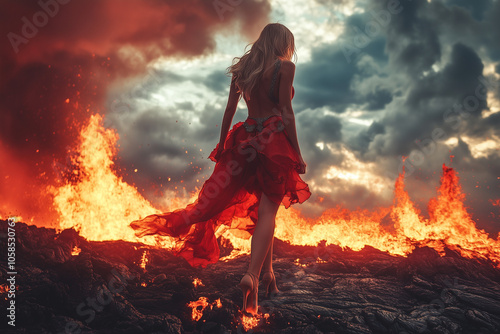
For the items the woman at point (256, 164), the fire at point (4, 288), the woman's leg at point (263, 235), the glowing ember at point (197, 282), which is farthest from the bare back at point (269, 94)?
the fire at point (4, 288)

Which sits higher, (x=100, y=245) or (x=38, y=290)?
(x=100, y=245)

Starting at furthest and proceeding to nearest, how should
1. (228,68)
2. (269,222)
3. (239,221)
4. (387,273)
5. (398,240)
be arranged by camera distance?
1. (398,240)
2. (387,273)
3. (239,221)
4. (228,68)
5. (269,222)

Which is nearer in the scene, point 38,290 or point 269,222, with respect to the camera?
point 269,222

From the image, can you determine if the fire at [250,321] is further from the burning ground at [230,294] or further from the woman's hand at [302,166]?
the woman's hand at [302,166]

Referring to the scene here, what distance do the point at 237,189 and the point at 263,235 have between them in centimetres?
83

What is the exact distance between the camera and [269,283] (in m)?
4.55

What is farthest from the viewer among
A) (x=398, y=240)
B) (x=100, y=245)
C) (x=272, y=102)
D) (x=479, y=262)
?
(x=398, y=240)

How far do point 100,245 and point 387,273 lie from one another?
810 cm

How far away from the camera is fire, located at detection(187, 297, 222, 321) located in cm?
425

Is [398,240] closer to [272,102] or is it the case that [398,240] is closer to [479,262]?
[479,262]

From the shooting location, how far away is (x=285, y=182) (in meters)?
4.18

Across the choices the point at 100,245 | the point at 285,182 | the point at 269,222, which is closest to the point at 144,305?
the point at 269,222

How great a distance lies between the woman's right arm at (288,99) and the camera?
4102 millimetres

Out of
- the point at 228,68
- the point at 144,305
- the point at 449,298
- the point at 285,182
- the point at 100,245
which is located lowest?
the point at 144,305
